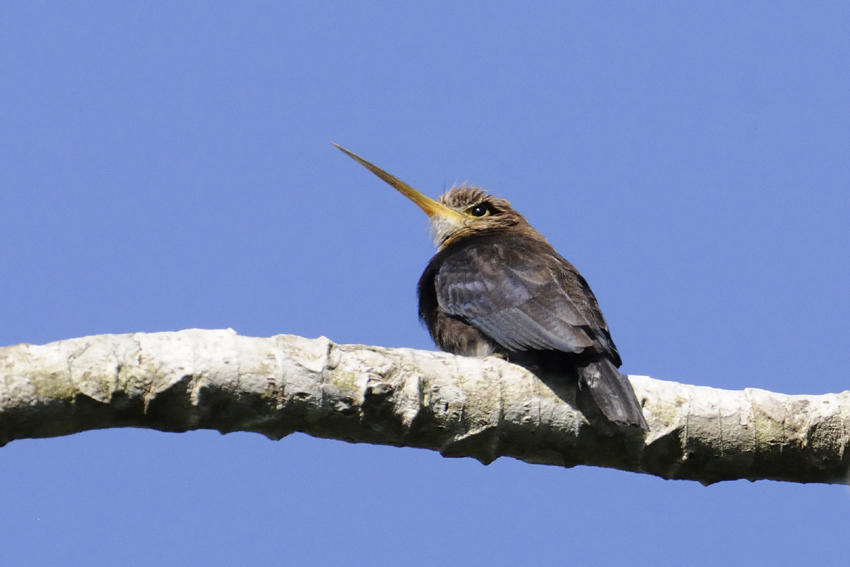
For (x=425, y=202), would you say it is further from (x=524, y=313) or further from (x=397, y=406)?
(x=397, y=406)

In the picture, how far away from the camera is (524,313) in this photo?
16.3 feet

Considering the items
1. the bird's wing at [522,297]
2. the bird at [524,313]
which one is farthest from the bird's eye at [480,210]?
the bird's wing at [522,297]

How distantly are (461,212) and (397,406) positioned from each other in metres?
3.75

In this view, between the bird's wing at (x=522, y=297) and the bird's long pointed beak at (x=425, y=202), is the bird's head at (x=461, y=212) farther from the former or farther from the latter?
the bird's wing at (x=522, y=297)

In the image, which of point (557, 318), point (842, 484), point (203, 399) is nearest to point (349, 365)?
point (203, 399)

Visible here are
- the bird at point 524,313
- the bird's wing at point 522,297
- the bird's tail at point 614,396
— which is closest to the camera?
the bird's tail at point 614,396

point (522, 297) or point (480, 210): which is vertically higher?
point (480, 210)

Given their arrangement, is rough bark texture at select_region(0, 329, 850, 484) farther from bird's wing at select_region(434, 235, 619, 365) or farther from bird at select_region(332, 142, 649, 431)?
bird's wing at select_region(434, 235, 619, 365)

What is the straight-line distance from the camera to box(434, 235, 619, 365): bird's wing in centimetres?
471

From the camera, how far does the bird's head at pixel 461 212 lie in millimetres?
7215

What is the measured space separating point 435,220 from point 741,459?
3.58m

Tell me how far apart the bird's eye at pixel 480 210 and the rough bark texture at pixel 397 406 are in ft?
10.2

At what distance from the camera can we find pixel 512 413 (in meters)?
3.95

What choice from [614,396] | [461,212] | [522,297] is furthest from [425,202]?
[614,396]
